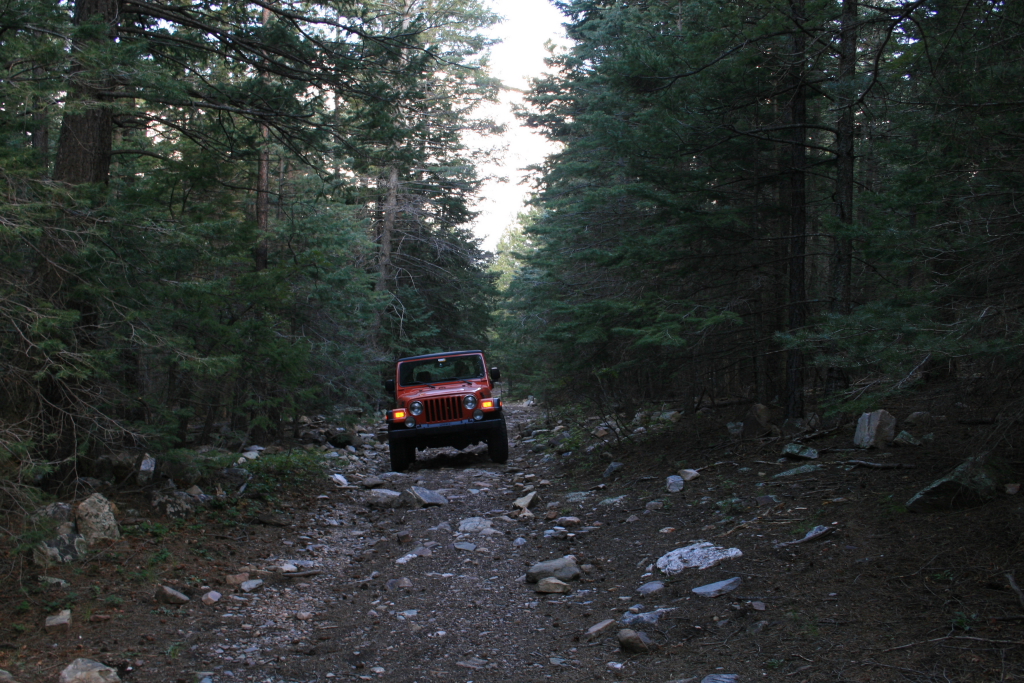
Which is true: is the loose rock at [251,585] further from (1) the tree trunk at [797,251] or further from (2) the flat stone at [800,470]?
(1) the tree trunk at [797,251]

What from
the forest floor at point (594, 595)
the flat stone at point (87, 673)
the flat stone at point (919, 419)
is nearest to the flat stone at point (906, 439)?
the forest floor at point (594, 595)

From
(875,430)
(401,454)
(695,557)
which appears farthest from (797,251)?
(401,454)

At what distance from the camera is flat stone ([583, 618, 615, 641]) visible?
14.6ft

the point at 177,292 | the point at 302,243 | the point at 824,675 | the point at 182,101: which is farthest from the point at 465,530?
the point at 302,243

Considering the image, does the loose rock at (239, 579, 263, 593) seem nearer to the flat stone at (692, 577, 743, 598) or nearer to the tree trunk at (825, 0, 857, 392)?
the flat stone at (692, 577, 743, 598)

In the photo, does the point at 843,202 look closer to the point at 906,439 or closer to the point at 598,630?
the point at 906,439

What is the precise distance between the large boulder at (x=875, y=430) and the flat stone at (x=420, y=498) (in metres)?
5.11

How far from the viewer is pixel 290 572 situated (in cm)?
614

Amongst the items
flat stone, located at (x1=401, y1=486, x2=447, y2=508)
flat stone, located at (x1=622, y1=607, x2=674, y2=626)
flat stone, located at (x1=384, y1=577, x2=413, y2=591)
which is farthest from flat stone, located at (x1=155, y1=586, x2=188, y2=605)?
flat stone, located at (x1=401, y1=486, x2=447, y2=508)

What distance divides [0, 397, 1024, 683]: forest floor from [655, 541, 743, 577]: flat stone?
0.40 feet

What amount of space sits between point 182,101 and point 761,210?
7160 millimetres

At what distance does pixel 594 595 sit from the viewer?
5.24 m

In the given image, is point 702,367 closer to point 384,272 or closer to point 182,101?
point 182,101

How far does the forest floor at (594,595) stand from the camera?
12.4ft
